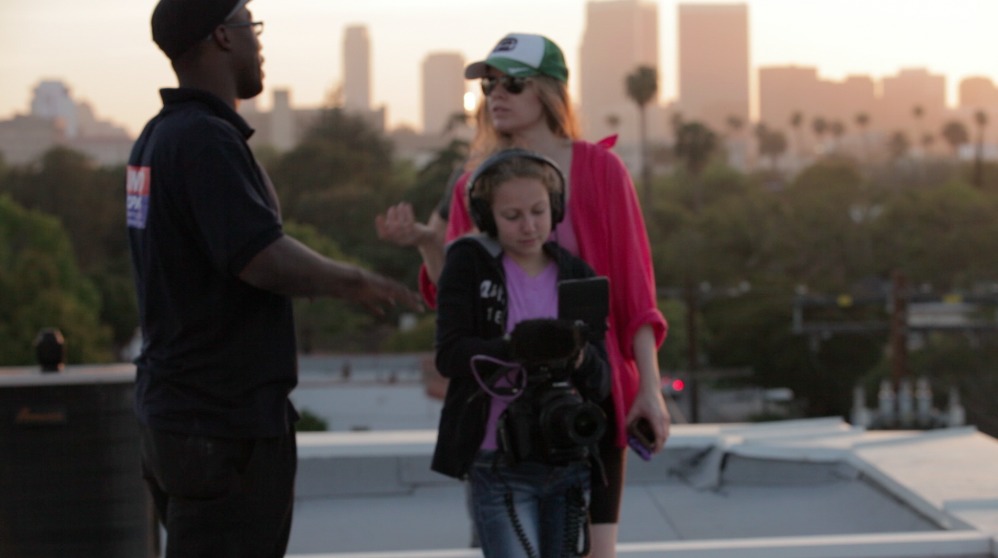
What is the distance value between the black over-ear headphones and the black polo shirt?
2.00ft

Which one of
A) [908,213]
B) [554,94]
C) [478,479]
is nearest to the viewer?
[478,479]

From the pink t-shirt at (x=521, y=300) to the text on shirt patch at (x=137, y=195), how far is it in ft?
2.79

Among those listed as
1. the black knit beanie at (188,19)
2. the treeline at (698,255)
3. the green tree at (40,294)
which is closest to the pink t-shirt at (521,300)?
the black knit beanie at (188,19)

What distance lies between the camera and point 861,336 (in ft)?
200

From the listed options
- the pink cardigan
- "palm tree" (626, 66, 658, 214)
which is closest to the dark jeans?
the pink cardigan

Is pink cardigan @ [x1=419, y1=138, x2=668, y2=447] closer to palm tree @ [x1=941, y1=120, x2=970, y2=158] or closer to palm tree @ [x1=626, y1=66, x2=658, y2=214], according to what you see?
palm tree @ [x1=626, y1=66, x2=658, y2=214]

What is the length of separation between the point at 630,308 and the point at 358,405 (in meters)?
33.0

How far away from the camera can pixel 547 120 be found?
369 centimetres

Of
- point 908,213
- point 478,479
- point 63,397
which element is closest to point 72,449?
point 63,397

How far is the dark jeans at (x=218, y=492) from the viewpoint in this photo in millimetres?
2930

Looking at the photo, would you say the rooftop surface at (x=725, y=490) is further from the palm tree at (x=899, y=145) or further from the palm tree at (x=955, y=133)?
the palm tree at (x=899, y=145)

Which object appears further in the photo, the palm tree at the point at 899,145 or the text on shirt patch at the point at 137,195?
the palm tree at the point at 899,145

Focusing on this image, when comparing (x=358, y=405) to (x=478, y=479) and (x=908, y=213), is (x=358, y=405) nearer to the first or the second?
(x=478, y=479)

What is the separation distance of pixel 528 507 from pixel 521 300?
1.52ft
